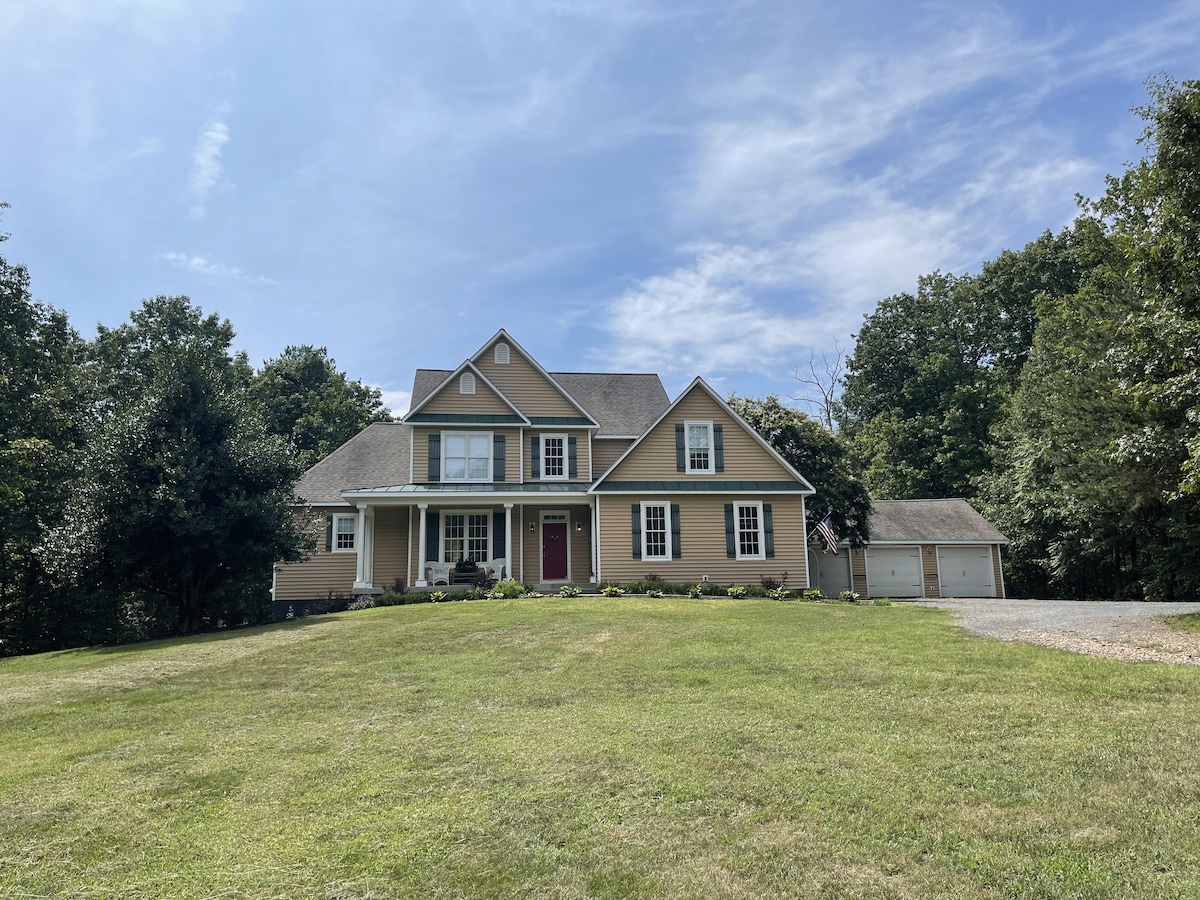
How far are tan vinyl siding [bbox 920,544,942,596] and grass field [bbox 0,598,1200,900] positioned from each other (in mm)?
20272

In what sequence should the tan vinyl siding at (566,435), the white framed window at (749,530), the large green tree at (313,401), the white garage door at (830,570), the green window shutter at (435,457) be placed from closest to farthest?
the white framed window at (749,530), the green window shutter at (435,457), the tan vinyl siding at (566,435), the white garage door at (830,570), the large green tree at (313,401)

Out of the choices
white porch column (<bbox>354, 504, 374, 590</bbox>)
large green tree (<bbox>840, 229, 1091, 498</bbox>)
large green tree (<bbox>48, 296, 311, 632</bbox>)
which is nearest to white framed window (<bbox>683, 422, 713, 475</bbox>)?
white porch column (<bbox>354, 504, 374, 590</bbox>)

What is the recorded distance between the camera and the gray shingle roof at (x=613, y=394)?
1073 inches

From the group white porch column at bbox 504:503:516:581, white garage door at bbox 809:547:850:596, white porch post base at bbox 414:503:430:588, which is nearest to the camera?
white porch post base at bbox 414:503:430:588

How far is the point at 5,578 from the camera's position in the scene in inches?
930

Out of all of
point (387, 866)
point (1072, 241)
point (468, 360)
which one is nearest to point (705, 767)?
point (387, 866)

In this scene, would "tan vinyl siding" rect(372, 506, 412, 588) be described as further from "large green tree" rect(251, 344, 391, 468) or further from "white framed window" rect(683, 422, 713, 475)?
"large green tree" rect(251, 344, 391, 468)

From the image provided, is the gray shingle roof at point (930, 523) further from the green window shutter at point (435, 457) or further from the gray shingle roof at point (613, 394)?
the green window shutter at point (435, 457)

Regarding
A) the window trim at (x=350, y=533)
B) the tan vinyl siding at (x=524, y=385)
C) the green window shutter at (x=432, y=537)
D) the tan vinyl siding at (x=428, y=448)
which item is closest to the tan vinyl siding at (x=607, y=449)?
the tan vinyl siding at (x=524, y=385)

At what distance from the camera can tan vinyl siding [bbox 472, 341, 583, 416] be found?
2572 centimetres

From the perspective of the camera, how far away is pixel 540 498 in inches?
917

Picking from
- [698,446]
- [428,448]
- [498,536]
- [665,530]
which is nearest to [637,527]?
[665,530]

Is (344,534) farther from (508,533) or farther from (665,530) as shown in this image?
(665,530)

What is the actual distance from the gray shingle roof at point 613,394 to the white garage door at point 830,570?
8774 millimetres
